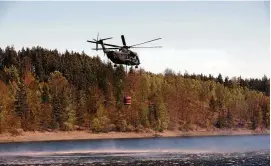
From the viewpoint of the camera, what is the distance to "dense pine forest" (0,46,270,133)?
244 feet

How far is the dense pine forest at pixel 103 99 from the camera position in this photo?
244ft

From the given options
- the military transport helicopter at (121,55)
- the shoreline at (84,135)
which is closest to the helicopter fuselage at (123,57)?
the military transport helicopter at (121,55)

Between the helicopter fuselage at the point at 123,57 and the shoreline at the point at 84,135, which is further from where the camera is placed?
the shoreline at the point at 84,135

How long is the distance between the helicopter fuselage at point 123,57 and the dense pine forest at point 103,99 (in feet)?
126

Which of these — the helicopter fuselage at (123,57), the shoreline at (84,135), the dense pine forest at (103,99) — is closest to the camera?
the helicopter fuselage at (123,57)

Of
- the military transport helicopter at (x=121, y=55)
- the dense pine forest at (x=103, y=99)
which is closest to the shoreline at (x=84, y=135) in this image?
the dense pine forest at (x=103, y=99)

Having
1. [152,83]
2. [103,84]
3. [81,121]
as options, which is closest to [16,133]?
[81,121]

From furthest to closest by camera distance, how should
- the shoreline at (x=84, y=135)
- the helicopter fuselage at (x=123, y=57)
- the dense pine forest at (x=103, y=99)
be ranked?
the dense pine forest at (x=103, y=99) → the shoreline at (x=84, y=135) → the helicopter fuselage at (x=123, y=57)

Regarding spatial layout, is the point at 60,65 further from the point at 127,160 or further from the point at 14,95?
the point at 127,160

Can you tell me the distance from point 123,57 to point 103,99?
47.4 metres

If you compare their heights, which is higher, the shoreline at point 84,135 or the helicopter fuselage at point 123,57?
the helicopter fuselage at point 123,57

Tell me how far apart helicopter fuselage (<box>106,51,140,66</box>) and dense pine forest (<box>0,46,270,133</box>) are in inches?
1514

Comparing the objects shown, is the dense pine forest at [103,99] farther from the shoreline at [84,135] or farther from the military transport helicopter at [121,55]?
the military transport helicopter at [121,55]

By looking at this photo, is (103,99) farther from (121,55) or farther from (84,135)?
(121,55)
